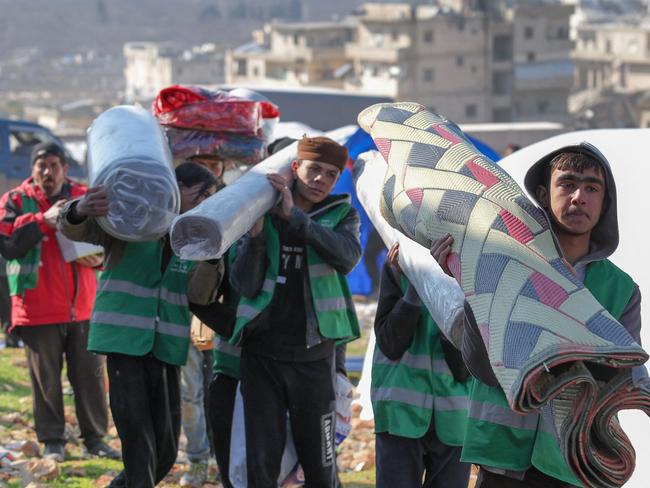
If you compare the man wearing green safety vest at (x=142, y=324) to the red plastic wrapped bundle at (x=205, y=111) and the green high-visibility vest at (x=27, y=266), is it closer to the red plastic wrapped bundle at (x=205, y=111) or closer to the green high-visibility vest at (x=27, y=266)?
the red plastic wrapped bundle at (x=205, y=111)

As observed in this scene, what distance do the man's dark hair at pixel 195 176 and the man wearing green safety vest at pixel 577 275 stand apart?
2.45 meters

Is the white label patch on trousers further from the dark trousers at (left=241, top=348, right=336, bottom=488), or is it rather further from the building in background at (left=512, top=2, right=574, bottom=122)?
the building in background at (left=512, top=2, right=574, bottom=122)

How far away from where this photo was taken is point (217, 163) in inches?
309

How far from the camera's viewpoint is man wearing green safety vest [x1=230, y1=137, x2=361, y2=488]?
6277mm

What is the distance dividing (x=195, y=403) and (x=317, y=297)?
1.98 metres

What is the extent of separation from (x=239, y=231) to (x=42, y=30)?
A: 152570mm

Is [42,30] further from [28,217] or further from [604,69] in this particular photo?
[28,217]

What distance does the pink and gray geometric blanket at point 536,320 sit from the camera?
4086mm

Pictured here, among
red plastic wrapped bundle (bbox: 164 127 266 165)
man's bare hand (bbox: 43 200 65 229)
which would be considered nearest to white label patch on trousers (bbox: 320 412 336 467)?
red plastic wrapped bundle (bbox: 164 127 266 165)

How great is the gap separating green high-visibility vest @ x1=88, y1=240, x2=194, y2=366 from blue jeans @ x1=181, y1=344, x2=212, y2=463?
138 centimetres

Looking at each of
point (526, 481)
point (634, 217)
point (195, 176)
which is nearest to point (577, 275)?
point (526, 481)

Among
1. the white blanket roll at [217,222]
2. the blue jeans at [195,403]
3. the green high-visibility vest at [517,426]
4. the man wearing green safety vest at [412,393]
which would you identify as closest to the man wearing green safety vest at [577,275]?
the green high-visibility vest at [517,426]

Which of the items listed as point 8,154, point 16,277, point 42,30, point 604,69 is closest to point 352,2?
point 42,30

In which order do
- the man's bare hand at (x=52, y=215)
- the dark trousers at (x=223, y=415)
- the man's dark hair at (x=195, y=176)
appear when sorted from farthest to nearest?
the man's bare hand at (x=52, y=215)
the man's dark hair at (x=195, y=176)
the dark trousers at (x=223, y=415)
